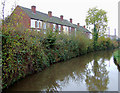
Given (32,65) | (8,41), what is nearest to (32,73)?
(32,65)

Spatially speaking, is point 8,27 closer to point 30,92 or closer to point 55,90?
point 30,92

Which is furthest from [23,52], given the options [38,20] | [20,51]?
[38,20]

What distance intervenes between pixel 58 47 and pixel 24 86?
6.30m

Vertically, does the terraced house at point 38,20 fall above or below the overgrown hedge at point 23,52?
above

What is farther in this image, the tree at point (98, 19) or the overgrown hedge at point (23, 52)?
the tree at point (98, 19)

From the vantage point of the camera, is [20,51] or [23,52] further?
[23,52]

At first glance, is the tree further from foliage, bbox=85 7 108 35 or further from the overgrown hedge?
the overgrown hedge

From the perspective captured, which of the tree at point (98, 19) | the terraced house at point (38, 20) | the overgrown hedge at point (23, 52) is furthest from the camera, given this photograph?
the tree at point (98, 19)

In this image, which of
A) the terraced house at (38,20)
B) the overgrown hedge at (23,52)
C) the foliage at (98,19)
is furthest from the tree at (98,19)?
the overgrown hedge at (23,52)

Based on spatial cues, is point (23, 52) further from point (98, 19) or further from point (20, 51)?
point (98, 19)

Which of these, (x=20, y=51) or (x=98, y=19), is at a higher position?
(x=98, y=19)

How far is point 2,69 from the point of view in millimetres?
4164

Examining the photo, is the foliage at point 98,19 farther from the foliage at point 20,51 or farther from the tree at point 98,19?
the foliage at point 20,51

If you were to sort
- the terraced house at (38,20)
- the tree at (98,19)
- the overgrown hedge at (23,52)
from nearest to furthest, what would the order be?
the overgrown hedge at (23,52), the terraced house at (38,20), the tree at (98,19)
